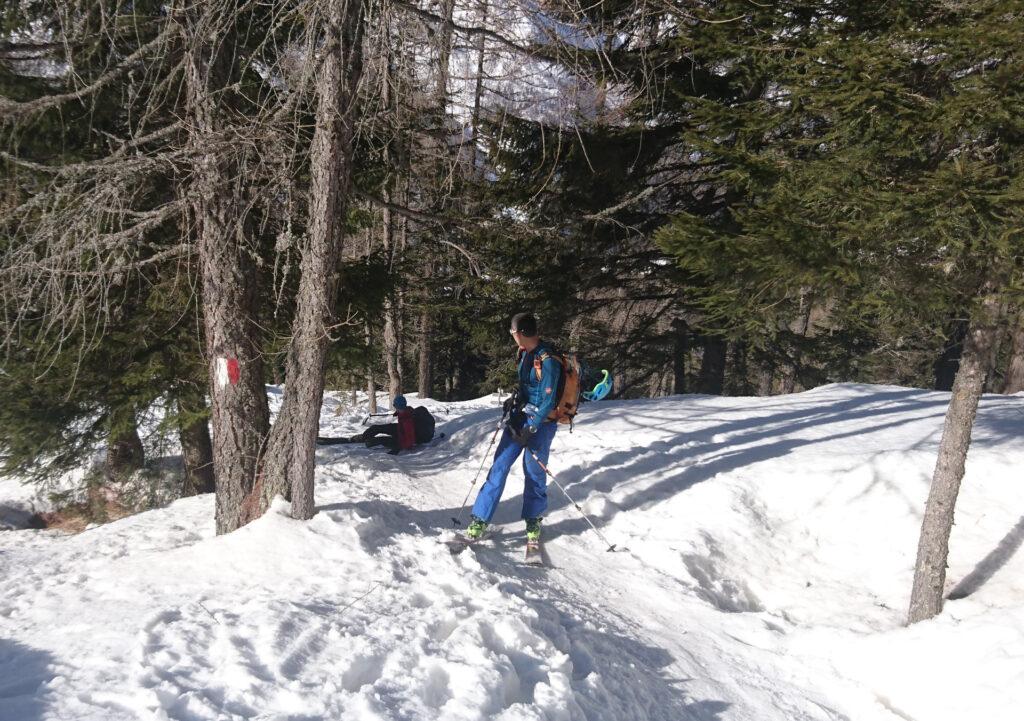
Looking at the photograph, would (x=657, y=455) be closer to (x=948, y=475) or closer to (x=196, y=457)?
(x=948, y=475)

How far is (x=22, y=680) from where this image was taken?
264 centimetres

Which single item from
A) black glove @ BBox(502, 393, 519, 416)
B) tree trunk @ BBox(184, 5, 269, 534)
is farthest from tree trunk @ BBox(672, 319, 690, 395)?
tree trunk @ BBox(184, 5, 269, 534)

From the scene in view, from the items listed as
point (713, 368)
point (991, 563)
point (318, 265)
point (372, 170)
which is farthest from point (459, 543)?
point (713, 368)

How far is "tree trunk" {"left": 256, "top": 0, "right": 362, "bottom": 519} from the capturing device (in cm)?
456

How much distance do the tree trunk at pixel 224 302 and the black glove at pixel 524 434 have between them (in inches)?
87.9

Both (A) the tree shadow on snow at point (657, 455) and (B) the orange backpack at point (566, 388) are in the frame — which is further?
(A) the tree shadow on snow at point (657, 455)

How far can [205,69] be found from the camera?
17.2 ft

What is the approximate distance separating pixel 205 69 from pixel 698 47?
5.99m

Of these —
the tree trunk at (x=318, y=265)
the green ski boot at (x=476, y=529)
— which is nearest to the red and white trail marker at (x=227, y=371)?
the tree trunk at (x=318, y=265)

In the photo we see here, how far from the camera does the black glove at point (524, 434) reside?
560 cm

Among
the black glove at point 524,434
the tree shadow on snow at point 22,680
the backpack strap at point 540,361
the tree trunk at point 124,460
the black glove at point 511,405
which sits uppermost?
the backpack strap at point 540,361

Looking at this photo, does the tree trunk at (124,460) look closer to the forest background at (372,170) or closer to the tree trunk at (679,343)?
the forest background at (372,170)

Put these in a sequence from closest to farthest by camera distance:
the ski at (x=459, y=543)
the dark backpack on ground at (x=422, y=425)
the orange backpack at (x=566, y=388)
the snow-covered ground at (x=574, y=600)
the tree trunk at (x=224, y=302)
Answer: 1. the snow-covered ground at (x=574, y=600)
2. the tree trunk at (x=224, y=302)
3. the ski at (x=459, y=543)
4. the orange backpack at (x=566, y=388)
5. the dark backpack on ground at (x=422, y=425)

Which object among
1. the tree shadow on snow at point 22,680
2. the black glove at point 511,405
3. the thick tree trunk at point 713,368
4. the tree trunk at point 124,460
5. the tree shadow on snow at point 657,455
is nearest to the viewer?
the tree shadow on snow at point 22,680
